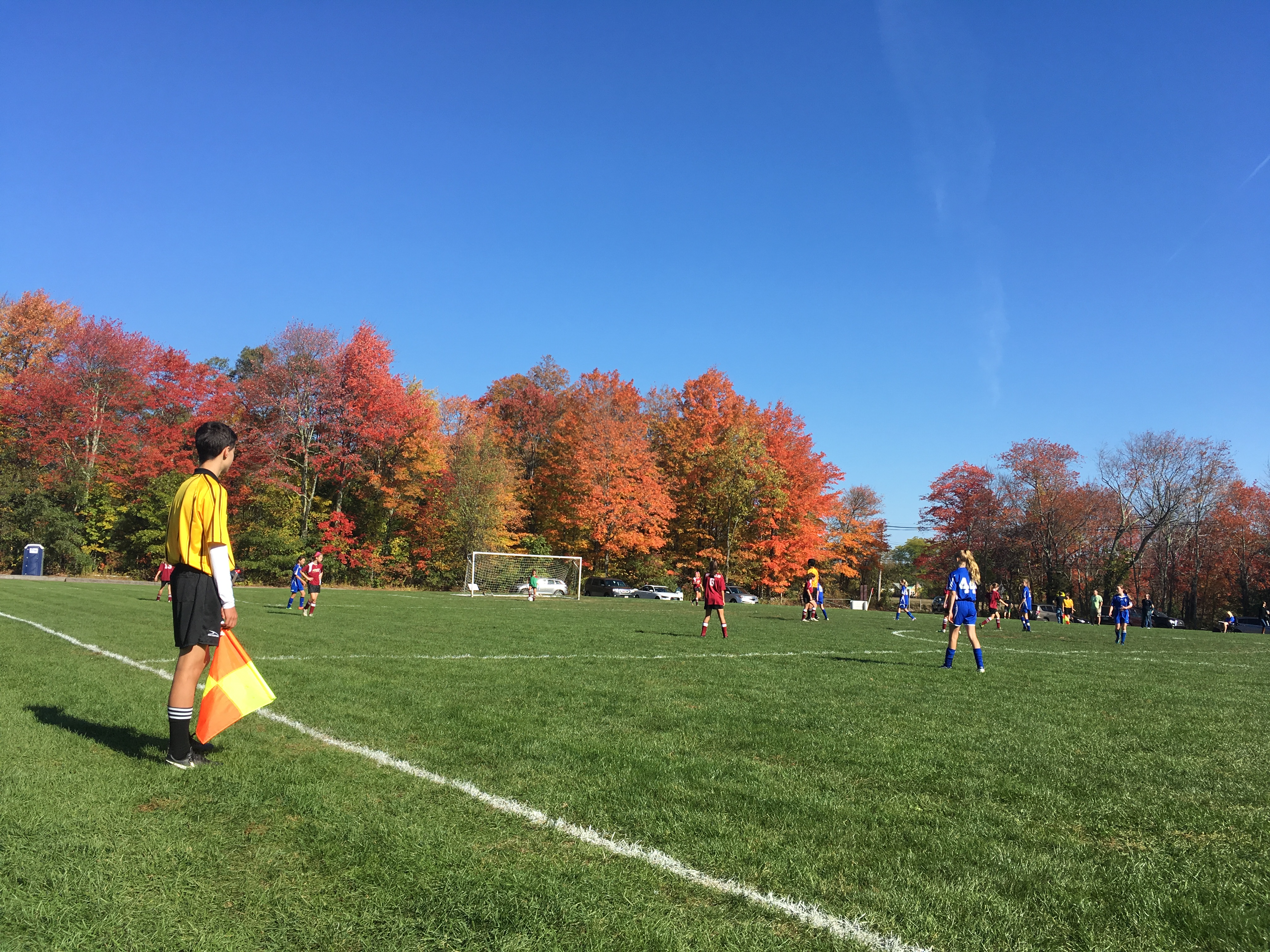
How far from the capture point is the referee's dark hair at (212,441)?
5082 mm

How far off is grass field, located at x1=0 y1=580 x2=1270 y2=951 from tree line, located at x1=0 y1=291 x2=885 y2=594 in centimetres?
2971

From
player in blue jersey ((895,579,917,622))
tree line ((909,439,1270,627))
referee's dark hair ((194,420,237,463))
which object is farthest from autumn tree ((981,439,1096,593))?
referee's dark hair ((194,420,237,463))

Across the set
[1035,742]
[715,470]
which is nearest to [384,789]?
[1035,742]

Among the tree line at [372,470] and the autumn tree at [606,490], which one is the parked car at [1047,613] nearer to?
the tree line at [372,470]

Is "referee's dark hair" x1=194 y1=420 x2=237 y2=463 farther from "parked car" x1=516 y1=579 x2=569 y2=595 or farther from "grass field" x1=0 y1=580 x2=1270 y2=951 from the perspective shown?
"parked car" x1=516 y1=579 x2=569 y2=595

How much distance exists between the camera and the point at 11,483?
37.7 m

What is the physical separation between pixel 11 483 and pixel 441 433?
21.3 metres

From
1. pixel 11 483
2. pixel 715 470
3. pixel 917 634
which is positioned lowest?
pixel 917 634

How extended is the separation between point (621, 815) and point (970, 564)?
1021 centimetres

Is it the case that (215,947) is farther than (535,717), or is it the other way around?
(535,717)

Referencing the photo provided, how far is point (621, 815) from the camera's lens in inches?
160

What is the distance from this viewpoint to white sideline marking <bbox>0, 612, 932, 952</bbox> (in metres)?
2.82

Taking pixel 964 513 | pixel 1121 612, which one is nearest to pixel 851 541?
pixel 964 513

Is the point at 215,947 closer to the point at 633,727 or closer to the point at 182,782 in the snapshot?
the point at 182,782
